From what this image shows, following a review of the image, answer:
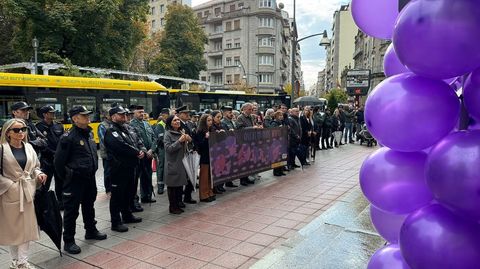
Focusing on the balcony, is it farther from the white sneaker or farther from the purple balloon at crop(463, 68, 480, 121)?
the purple balloon at crop(463, 68, 480, 121)

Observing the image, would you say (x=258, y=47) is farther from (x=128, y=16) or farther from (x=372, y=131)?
(x=372, y=131)

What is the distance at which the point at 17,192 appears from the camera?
4000mm

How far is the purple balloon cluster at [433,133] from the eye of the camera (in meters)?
1.57

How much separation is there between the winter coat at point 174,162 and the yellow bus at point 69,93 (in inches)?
339

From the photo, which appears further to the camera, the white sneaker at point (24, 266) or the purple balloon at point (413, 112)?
the white sneaker at point (24, 266)

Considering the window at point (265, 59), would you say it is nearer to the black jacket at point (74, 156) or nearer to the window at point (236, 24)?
the window at point (236, 24)

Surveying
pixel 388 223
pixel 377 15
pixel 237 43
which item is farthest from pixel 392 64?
pixel 237 43

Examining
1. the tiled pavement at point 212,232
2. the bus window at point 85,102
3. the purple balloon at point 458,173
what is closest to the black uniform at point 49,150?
the tiled pavement at point 212,232

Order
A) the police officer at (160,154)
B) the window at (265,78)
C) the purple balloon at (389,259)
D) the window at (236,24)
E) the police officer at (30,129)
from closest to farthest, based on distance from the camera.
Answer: the purple balloon at (389,259), the police officer at (30,129), the police officer at (160,154), the window at (265,78), the window at (236,24)

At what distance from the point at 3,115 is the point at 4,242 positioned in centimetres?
1087

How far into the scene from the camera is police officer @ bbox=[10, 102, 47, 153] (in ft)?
19.5

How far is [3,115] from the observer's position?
1305 centimetres

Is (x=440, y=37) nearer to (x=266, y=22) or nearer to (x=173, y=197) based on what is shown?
(x=173, y=197)

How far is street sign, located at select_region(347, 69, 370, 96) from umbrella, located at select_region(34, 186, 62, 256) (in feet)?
79.3
